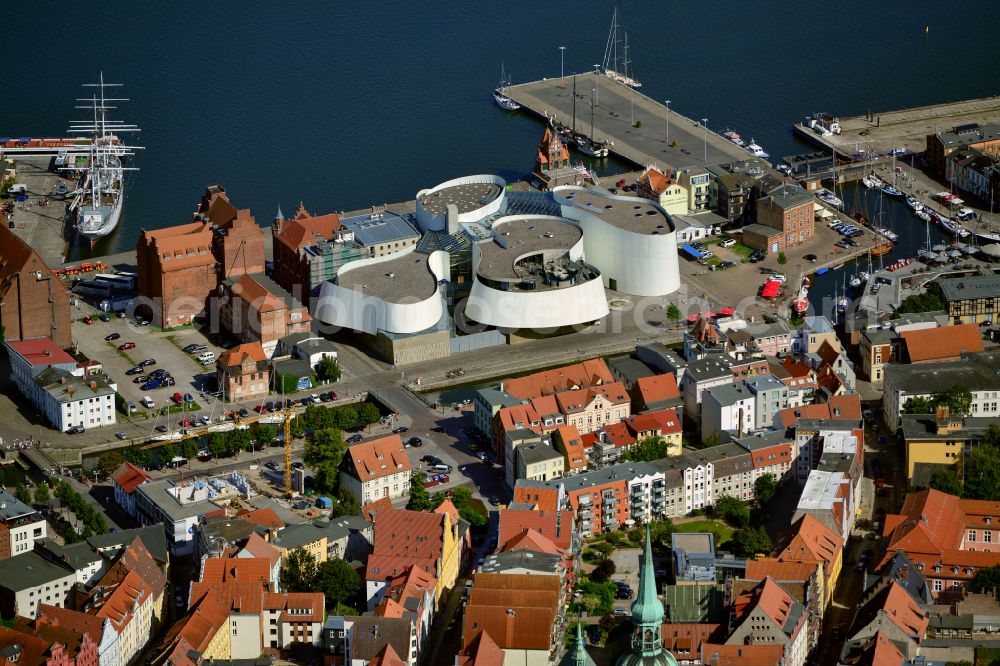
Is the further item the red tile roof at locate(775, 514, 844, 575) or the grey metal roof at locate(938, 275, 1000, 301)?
the grey metal roof at locate(938, 275, 1000, 301)

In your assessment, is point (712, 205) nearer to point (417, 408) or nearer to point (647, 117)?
point (647, 117)

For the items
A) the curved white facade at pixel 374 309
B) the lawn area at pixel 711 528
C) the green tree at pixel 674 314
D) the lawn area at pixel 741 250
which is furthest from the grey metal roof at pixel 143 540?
the lawn area at pixel 741 250

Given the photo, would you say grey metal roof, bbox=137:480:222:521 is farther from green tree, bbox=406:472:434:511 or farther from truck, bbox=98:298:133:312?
truck, bbox=98:298:133:312

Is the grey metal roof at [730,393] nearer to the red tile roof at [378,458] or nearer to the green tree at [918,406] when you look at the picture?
the green tree at [918,406]

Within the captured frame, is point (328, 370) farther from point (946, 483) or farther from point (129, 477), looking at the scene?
point (946, 483)

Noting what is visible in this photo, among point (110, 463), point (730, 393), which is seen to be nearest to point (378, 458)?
point (110, 463)

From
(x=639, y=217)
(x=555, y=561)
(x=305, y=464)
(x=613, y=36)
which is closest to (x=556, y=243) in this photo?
(x=639, y=217)

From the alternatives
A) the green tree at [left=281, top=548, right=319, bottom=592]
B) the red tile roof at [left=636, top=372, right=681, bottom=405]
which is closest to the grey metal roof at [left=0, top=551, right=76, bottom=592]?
the green tree at [left=281, top=548, right=319, bottom=592]
